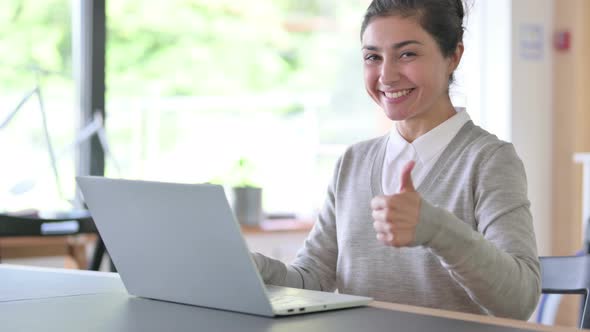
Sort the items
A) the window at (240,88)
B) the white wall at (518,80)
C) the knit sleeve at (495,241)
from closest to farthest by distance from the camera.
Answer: the knit sleeve at (495,241) → the white wall at (518,80) → the window at (240,88)

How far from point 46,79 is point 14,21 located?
0.41m

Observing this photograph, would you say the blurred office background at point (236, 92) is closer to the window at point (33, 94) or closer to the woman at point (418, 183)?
the window at point (33, 94)

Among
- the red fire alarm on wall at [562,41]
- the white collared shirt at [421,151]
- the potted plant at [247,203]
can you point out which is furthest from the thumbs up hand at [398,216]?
the red fire alarm on wall at [562,41]

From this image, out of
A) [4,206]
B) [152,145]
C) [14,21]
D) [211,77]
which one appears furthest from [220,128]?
[4,206]

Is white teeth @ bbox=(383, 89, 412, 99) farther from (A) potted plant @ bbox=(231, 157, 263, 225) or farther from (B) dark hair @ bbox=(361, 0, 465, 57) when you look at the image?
(A) potted plant @ bbox=(231, 157, 263, 225)

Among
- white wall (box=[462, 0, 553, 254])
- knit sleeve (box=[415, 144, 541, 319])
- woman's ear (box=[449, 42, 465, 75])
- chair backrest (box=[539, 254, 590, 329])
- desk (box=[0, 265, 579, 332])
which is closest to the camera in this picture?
desk (box=[0, 265, 579, 332])

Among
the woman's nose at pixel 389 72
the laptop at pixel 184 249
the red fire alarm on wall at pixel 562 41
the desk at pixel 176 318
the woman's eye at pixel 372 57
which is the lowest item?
the desk at pixel 176 318

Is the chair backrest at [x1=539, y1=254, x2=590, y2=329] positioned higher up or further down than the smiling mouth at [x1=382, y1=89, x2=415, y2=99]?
further down

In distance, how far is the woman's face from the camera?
1.63m

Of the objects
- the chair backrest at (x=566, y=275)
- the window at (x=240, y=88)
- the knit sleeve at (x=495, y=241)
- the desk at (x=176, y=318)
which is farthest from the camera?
the window at (x=240, y=88)

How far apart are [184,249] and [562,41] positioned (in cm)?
377

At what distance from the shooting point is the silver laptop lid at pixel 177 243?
1165mm

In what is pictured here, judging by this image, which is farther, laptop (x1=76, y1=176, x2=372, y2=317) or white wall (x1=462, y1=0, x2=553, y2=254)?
white wall (x1=462, y1=0, x2=553, y2=254)

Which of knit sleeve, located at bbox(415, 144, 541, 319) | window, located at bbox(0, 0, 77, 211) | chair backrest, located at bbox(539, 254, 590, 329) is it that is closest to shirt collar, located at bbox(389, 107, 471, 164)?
knit sleeve, located at bbox(415, 144, 541, 319)
